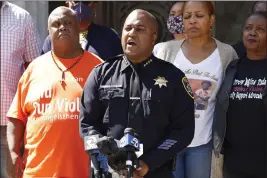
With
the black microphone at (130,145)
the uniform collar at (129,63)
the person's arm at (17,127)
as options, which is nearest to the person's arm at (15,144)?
the person's arm at (17,127)

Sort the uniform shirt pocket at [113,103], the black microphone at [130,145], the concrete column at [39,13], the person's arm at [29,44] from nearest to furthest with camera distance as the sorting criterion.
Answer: the black microphone at [130,145] < the uniform shirt pocket at [113,103] < the person's arm at [29,44] < the concrete column at [39,13]

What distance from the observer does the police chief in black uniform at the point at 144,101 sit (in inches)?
178

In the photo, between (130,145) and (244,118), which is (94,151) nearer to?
(130,145)

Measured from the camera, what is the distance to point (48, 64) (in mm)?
5387

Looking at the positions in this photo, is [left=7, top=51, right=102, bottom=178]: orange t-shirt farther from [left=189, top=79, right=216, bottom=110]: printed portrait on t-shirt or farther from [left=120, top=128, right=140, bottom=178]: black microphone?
[left=120, top=128, right=140, bottom=178]: black microphone

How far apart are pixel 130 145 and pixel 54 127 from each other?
1182 mm

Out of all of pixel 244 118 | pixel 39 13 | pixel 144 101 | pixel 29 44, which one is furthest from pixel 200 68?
pixel 39 13

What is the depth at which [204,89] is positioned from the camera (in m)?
5.52

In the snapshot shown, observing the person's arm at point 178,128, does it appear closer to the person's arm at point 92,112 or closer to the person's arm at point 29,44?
the person's arm at point 92,112

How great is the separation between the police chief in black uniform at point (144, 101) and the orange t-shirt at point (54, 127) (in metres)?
0.51

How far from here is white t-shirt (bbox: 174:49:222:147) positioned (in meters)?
5.48

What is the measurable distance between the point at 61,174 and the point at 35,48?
1.52 metres

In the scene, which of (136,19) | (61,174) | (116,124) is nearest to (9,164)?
(61,174)

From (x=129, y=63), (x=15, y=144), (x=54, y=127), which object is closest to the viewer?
(x=129, y=63)
